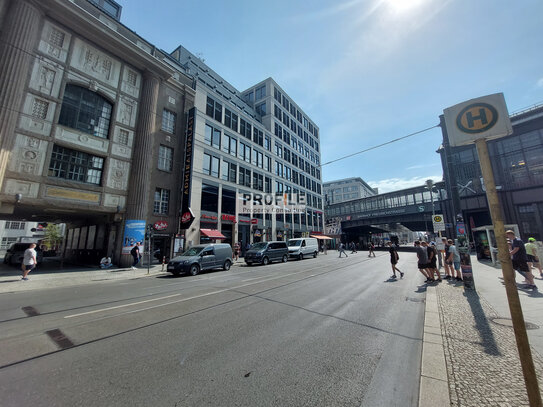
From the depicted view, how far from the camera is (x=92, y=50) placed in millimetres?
19000

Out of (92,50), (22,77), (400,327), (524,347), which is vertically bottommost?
(400,327)

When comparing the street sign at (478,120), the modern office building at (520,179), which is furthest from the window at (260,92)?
the street sign at (478,120)

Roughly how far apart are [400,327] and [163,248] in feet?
69.9

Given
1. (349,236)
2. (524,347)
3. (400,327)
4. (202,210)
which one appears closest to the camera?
(524,347)

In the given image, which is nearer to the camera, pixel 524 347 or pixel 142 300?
pixel 524 347

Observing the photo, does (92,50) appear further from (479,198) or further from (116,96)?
(479,198)

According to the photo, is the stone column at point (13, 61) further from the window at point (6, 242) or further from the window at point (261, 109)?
the window at point (6, 242)

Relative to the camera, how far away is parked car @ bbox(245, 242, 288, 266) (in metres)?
19.5

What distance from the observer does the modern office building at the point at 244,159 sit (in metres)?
25.9

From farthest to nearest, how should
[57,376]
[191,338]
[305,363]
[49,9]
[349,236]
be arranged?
[349,236] < [49,9] < [191,338] < [305,363] < [57,376]

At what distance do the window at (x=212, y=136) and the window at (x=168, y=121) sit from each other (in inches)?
146

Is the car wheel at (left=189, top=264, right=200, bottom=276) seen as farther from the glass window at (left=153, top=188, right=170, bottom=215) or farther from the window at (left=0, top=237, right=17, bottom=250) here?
the window at (left=0, top=237, right=17, bottom=250)

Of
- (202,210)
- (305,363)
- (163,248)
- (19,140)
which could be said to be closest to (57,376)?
(305,363)

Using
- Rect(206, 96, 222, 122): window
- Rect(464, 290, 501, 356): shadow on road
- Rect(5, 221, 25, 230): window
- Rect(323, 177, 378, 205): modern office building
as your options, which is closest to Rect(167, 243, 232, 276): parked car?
Rect(464, 290, 501, 356): shadow on road
